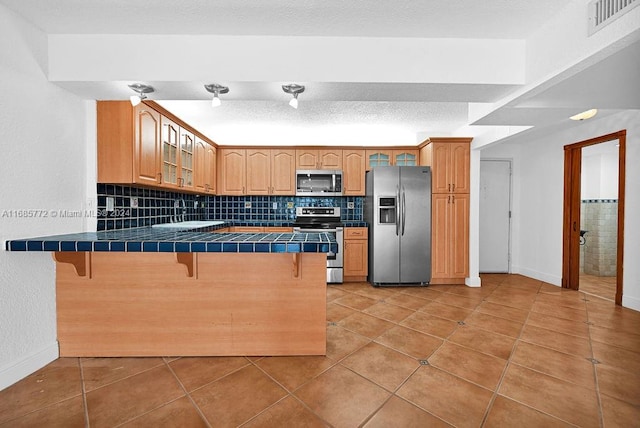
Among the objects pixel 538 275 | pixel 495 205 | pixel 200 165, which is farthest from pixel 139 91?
pixel 538 275

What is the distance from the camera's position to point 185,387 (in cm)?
177

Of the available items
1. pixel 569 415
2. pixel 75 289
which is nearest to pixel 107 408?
pixel 75 289

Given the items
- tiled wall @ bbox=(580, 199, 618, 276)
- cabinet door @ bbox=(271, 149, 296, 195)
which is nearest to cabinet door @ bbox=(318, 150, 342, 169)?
cabinet door @ bbox=(271, 149, 296, 195)

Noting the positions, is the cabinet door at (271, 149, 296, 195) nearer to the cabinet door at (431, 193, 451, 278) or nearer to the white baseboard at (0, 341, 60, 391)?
the cabinet door at (431, 193, 451, 278)

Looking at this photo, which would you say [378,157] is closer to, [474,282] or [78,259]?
[474,282]

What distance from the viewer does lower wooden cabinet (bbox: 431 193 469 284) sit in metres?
4.14

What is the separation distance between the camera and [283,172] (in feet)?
15.4

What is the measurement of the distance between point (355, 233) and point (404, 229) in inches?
29.1

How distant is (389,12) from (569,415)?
255 cm

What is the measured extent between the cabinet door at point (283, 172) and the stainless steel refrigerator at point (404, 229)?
140cm

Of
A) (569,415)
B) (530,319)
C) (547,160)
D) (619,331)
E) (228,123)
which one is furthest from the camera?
(547,160)

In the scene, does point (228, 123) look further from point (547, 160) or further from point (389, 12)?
point (547, 160)

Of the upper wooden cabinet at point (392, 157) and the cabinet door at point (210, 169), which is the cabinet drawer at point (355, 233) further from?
the cabinet door at point (210, 169)

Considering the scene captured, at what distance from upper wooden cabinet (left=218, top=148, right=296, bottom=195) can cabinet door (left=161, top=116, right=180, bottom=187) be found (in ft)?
4.66
